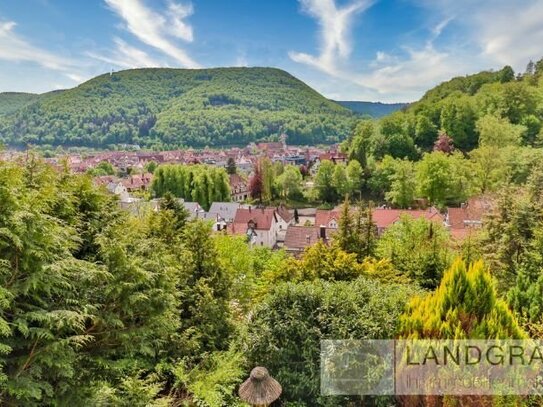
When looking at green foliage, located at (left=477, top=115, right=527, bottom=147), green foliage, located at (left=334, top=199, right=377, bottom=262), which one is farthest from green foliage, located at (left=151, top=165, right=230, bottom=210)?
green foliage, located at (left=334, top=199, right=377, bottom=262)

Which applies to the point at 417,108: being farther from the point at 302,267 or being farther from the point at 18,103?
the point at 18,103

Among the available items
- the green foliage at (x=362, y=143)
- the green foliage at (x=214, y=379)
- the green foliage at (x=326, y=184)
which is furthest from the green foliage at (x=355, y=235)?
the green foliage at (x=362, y=143)

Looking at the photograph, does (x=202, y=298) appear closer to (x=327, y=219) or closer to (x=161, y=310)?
(x=161, y=310)

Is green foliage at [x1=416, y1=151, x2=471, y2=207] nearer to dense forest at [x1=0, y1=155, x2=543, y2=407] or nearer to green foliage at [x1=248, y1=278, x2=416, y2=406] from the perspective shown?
dense forest at [x1=0, y1=155, x2=543, y2=407]

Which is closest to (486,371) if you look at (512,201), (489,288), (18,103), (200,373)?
(489,288)

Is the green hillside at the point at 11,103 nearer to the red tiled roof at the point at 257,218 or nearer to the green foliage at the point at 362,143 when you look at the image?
the green foliage at the point at 362,143
